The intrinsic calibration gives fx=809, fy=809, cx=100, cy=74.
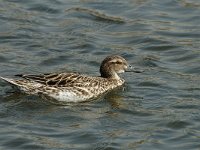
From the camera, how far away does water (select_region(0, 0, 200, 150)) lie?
1420cm

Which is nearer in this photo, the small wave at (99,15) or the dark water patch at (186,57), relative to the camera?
the dark water patch at (186,57)

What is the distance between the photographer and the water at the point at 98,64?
14203mm

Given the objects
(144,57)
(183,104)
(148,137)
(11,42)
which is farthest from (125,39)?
(148,137)

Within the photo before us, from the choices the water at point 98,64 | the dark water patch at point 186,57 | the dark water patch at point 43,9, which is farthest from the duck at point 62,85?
the dark water patch at point 43,9

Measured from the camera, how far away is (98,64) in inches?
734

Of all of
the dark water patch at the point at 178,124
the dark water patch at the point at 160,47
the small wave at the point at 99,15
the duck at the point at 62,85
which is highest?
the small wave at the point at 99,15

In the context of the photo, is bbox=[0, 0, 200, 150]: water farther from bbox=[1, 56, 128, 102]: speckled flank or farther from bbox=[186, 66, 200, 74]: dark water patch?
bbox=[1, 56, 128, 102]: speckled flank

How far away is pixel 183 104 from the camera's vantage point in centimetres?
1591

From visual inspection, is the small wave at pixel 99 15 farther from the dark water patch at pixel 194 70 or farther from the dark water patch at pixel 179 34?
the dark water patch at pixel 194 70

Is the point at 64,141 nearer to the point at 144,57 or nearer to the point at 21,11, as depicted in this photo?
the point at 144,57

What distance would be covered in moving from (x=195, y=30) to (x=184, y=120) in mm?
6069

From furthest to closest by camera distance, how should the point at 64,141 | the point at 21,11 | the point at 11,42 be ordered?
the point at 21,11 < the point at 11,42 < the point at 64,141

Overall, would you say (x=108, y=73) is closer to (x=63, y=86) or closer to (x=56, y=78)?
(x=63, y=86)

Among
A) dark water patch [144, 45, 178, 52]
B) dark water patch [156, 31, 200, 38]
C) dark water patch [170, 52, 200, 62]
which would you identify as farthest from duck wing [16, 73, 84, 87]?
dark water patch [156, 31, 200, 38]
